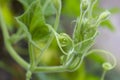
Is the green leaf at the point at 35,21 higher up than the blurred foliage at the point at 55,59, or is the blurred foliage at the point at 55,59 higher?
the green leaf at the point at 35,21

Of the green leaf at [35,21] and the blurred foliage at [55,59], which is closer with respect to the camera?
the green leaf at [35,21]

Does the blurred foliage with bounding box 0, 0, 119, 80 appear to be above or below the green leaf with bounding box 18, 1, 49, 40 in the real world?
below

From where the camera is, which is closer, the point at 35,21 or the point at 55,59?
the point at 35,21

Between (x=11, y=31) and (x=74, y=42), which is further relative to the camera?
(x=11, y=31)

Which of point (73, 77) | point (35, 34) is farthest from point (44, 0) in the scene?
point (73, 77)

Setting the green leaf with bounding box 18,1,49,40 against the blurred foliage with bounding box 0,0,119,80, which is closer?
the green leaf with bounding box 18,1,49,40

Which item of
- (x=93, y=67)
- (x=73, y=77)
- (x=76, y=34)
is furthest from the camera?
(x=93, y=67)

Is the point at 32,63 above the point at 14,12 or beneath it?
above

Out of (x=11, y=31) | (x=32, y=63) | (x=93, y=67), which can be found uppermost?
(x=32, y=63)

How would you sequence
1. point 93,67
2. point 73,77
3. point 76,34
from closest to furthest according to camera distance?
1. point 76,34
2. point 73,77
3. point 93,67

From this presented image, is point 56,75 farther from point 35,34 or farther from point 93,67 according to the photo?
point 35,34

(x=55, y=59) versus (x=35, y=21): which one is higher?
(x=35, y=21)
